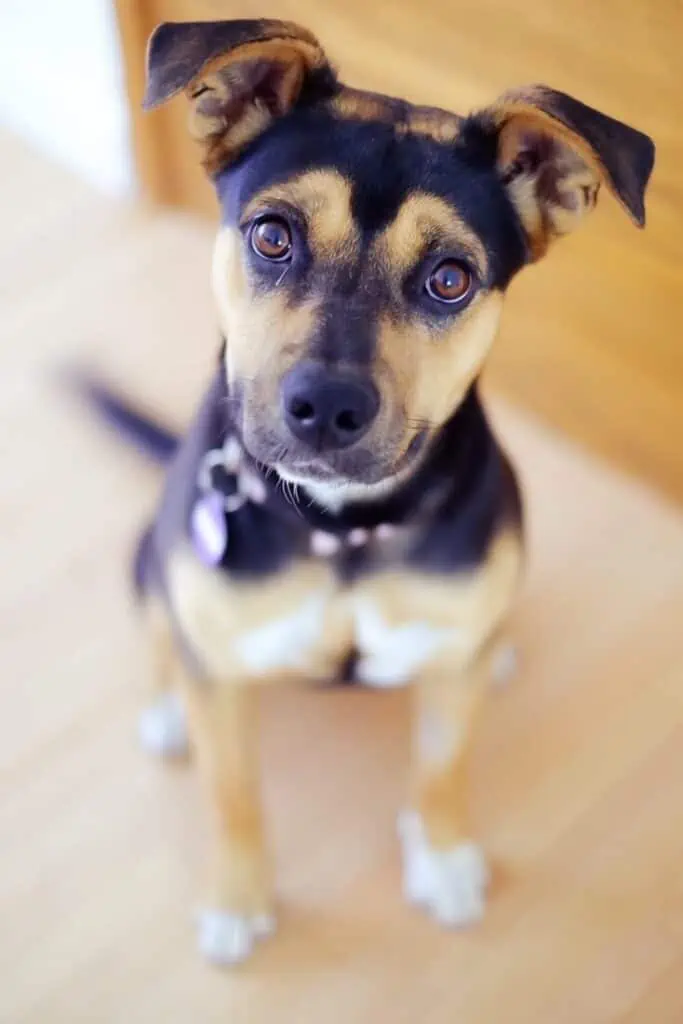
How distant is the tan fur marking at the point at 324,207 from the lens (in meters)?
1.17

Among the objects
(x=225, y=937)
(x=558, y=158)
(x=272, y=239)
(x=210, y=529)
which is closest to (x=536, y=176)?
(x=558, y=158)

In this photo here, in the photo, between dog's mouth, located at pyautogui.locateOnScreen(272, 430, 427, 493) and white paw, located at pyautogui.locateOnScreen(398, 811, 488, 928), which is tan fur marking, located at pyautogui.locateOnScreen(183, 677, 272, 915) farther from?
dog's mouth, located at pyautogui.locateOnScreen(272, 430, 427, 493)

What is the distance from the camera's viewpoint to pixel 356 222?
3.86ft

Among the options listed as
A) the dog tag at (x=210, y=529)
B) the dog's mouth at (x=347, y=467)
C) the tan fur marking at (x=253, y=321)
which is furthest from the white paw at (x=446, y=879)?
the tan fur marking at (x=253, y=321)

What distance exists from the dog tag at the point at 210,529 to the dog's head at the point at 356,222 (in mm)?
163

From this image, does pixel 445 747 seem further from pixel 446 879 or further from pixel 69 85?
pixel 69 85

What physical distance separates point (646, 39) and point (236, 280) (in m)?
0.90

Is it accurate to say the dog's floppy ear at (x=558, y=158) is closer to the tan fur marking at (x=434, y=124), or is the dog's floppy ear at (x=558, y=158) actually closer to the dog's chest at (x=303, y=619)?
the tan fur marking at (x=434, y=124)

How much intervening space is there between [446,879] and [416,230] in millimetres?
976

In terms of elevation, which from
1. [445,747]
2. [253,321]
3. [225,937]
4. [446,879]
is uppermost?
[253,321]

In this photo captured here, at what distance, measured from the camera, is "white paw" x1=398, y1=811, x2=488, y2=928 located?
1.69 metres

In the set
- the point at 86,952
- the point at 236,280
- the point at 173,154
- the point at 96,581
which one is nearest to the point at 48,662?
the point at 96,581

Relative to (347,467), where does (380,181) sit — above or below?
above

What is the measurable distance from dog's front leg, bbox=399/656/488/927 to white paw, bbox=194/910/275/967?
0.25m
